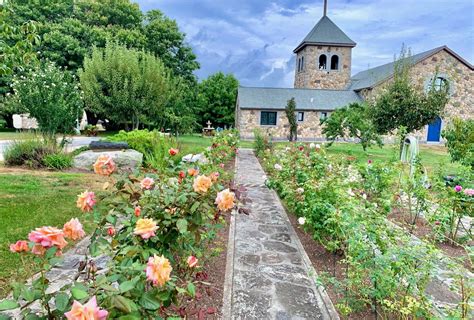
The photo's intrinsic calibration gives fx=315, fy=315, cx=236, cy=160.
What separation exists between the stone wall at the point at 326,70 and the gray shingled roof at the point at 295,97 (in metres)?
3.83

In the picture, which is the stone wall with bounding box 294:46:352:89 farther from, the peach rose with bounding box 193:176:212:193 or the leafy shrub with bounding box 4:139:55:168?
the peach rose with bounding box 193:176:212:193

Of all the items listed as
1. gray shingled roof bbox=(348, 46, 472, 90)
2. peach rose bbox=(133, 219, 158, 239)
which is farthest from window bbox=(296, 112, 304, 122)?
peach rose bbox=(133, 219, 158, 239)

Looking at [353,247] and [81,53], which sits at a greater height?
[81,53]

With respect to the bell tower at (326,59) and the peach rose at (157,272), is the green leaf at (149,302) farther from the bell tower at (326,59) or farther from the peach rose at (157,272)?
the bell tower at (326,59)

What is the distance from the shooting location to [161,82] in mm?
15719

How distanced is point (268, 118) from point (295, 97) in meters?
2.93

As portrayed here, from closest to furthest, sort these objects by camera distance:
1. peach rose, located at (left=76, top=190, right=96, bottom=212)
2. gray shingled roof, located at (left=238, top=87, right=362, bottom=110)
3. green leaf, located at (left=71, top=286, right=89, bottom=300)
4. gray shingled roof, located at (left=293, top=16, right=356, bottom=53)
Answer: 1. green leaf, located at (left=71, top=286, right=89, bottom=300)
2. peach rose, located at (left=76, top=190, right=96, bottom=212)
3. gray shingled roof, located at (left=238, top=87, right=362, bottom=110)
4. gray shingled roof, located at (left=293, top=16, right=356, bottom=53)

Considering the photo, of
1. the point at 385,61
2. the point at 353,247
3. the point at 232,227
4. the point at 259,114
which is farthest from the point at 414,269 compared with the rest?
the point at 385,61

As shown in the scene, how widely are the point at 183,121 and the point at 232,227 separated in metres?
13.6

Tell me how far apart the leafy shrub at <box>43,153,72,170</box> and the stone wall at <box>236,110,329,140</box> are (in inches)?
659

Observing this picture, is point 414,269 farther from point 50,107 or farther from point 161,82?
point 161,82

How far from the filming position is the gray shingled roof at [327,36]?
2889 centimetres

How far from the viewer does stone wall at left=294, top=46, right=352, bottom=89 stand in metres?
29.2

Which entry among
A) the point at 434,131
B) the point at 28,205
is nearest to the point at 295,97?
the point at 434,131
